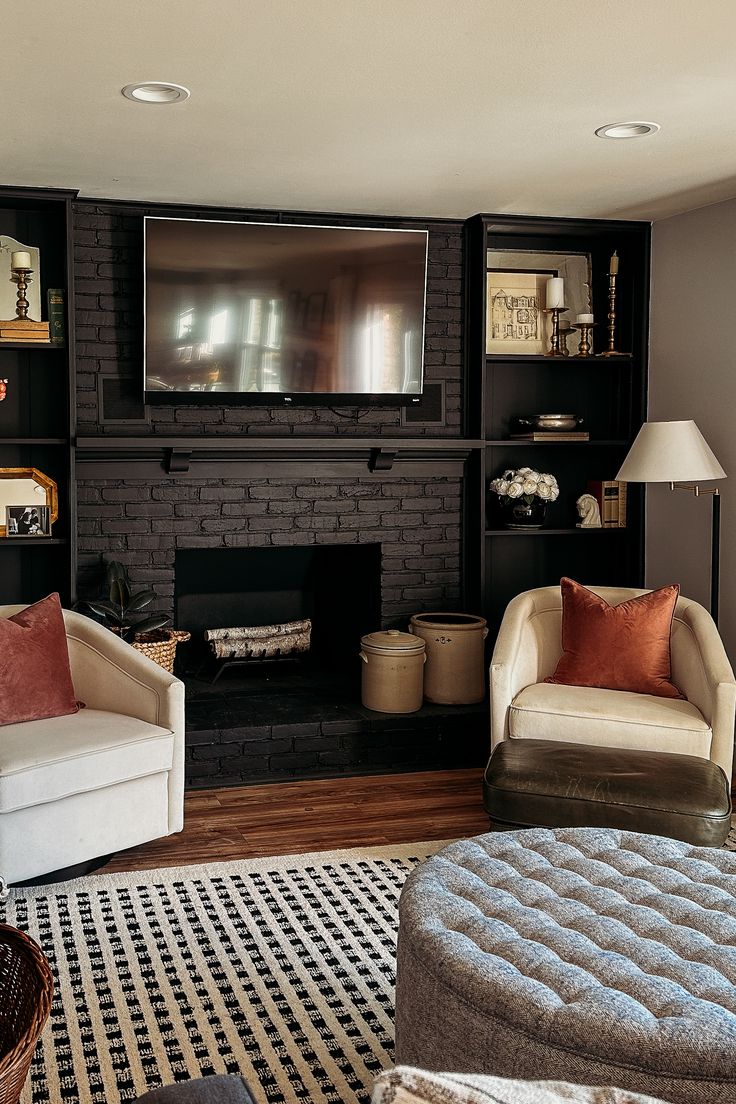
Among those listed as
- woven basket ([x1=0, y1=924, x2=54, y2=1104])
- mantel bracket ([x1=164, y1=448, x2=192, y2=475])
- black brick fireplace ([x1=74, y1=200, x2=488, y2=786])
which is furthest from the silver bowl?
woven basket ([x1=0, y1=924, x2=54, y2=1104])

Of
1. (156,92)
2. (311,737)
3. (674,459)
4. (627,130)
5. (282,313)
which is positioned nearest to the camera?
(156,92)

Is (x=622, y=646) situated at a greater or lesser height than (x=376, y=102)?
lesser

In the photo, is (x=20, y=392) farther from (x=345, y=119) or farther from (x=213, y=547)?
(x=345, y=119)

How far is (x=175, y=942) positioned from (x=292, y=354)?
2642 millimetres

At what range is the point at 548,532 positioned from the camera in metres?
5.14

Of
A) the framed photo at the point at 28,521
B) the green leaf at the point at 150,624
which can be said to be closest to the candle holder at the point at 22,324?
the framed photo at the point at 28,521

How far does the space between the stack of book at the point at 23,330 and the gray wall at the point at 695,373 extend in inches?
110

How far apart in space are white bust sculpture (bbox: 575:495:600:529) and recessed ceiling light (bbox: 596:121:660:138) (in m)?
1.98

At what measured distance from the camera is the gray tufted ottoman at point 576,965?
5.76ft

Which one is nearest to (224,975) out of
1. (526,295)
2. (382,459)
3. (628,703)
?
(628,703)

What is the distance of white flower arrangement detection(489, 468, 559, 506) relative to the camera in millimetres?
5051

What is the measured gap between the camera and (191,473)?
4.79 meters

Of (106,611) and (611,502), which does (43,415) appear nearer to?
(106,611)

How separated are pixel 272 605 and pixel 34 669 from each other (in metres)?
1.80
